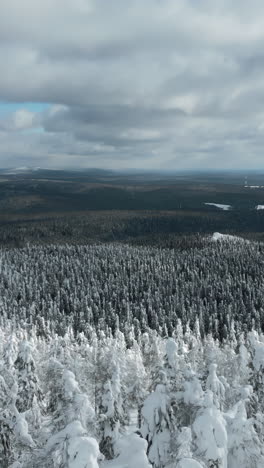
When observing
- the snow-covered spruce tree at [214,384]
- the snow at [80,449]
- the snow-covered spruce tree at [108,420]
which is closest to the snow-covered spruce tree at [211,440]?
the snow at [80,449]

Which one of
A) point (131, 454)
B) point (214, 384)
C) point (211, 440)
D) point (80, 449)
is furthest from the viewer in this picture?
point (214, 384)

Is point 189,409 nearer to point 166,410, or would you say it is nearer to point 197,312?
point 166,410

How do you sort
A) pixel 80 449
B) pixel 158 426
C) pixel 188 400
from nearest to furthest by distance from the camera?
pixel 80 449
pixel 158 426
pixel 188 400

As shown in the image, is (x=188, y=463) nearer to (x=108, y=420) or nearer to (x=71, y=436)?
(x=71, y=436)

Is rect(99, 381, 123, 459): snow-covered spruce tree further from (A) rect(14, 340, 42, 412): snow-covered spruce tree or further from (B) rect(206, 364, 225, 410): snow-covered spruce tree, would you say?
(A) rect(14, 340, 42, 412): snow-covered spruce tree

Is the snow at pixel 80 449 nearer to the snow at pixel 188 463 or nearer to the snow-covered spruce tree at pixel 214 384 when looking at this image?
the snow at pixel 188 463

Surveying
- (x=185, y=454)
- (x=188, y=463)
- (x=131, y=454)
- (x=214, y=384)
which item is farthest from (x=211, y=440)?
(x=214, y=384)

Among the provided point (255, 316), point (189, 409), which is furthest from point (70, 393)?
point (255, 316)

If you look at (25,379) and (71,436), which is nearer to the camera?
(71,436)

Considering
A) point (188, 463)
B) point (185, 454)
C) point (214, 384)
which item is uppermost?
point (188, 463)
